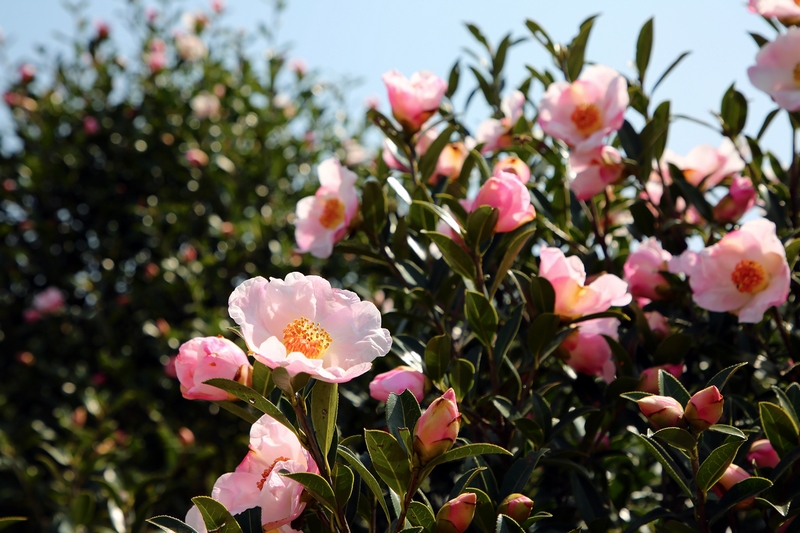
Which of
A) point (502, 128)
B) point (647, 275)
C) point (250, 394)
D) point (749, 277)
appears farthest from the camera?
point (502, 128)

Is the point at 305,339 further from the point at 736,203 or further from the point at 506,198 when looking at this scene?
the point at 736,203

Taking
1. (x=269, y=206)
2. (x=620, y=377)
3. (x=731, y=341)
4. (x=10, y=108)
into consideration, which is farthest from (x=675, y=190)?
(x=10, y=108)

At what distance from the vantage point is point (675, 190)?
1.23 m

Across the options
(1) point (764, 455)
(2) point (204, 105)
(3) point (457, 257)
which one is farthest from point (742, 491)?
(2) point (204, 105)

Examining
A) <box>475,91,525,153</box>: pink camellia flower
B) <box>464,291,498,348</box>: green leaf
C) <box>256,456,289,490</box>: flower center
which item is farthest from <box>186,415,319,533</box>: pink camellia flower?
<box>475,91,525,153</box>: pink camellia flower

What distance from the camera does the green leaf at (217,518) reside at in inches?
23.2

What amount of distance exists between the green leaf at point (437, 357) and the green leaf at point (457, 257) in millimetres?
92

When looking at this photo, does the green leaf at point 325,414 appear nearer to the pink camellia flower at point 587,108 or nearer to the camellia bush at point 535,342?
the camellia bush at point 535,342

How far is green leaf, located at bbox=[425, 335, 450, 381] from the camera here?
2.68 feet

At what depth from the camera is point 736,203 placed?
3.76 feet

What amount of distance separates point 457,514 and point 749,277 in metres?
0.57

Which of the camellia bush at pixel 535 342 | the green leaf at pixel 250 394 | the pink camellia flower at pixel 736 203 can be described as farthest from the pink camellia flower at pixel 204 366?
the pink camellia flower at pixel 736 203

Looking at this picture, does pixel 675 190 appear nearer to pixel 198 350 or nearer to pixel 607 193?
pixel 607 193

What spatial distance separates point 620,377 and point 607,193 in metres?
0.41
